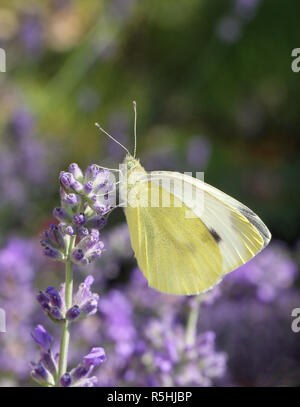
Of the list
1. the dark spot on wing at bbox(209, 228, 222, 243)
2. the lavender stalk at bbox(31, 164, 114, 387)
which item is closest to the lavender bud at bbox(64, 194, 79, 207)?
the lavender stalk at bbox(31, 164, 114, 387)

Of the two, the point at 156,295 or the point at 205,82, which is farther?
the point at 205,82

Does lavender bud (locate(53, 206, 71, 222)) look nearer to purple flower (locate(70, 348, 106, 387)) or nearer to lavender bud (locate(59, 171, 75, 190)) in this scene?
lavender bud (locate(59, 171, 75, 190))

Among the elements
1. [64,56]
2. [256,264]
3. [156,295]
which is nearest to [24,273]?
[156,295]

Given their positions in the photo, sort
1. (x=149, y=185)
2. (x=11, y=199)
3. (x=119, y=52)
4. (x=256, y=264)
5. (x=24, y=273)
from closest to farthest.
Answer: (x=149, y=185) → (x=24, y=273) → (x=256, y=264) → (x=11, y=199) → (x=119, y=52)

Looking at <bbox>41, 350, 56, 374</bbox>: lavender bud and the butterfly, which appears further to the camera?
the butterfly

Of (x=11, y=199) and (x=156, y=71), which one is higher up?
(x=156, y=71)
